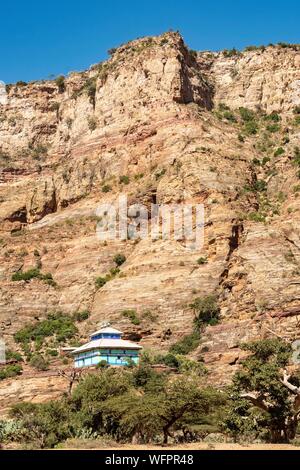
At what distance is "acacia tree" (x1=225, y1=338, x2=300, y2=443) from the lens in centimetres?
3372

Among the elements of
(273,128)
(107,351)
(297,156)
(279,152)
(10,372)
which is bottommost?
(10,372)

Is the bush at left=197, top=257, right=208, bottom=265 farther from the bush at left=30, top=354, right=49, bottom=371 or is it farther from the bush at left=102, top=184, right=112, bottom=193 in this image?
the bush at left=102, top=184, right=112, bottom=193

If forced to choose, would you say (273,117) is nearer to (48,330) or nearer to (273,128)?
(273,128)

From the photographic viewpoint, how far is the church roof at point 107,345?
51.4 meters

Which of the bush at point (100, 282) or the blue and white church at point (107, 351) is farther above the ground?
the bush at point (100, 282)

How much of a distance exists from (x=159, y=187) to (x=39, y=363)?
22.5 metres

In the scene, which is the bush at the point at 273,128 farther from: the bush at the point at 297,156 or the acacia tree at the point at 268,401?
the acacia tree at the point at 268,401

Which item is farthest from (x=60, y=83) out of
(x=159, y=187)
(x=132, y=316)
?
(x=132, y=316)

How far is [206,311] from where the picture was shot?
54.9 meters

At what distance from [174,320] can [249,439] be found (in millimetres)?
22959

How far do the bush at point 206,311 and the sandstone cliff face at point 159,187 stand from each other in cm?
68

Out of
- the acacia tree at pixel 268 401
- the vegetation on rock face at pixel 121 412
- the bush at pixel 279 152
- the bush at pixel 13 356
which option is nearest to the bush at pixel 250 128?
the bush at pixel 279 152

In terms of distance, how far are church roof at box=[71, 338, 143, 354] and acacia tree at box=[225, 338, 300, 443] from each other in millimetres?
17236

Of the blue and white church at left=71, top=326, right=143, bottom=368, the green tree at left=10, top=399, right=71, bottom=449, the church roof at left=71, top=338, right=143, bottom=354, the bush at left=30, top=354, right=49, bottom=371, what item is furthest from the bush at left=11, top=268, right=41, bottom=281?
the green tree at left=10, top=399, right=71, bottom=449
